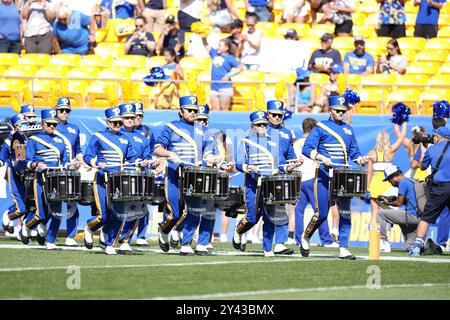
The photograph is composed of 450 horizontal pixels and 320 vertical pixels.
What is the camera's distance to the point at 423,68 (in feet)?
83.5

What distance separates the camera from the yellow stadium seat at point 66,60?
1061 inches

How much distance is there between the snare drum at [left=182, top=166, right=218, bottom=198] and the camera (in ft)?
57.4

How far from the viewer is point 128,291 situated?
497 inches

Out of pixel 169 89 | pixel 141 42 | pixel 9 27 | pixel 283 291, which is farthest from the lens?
pixel 9 27

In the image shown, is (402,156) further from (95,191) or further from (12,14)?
(12,14)

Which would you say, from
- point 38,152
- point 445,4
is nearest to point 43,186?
point 38,152

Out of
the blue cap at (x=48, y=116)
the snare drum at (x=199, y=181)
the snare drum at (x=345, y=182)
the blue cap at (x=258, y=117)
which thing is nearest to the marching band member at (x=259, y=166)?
the blue cap at (x=258, y=117)

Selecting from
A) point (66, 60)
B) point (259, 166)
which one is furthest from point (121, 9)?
point (259, 166)

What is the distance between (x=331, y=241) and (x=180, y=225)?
4656 millimetres

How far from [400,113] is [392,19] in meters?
4.76

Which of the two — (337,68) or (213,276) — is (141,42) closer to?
(337,68)

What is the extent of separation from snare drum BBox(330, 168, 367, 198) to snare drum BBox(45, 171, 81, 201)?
12.4ft

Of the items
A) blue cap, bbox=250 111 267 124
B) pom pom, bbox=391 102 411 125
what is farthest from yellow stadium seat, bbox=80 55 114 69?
blue cap, bbox=250 111 267 124

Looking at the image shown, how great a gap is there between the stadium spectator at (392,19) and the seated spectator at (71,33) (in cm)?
631
